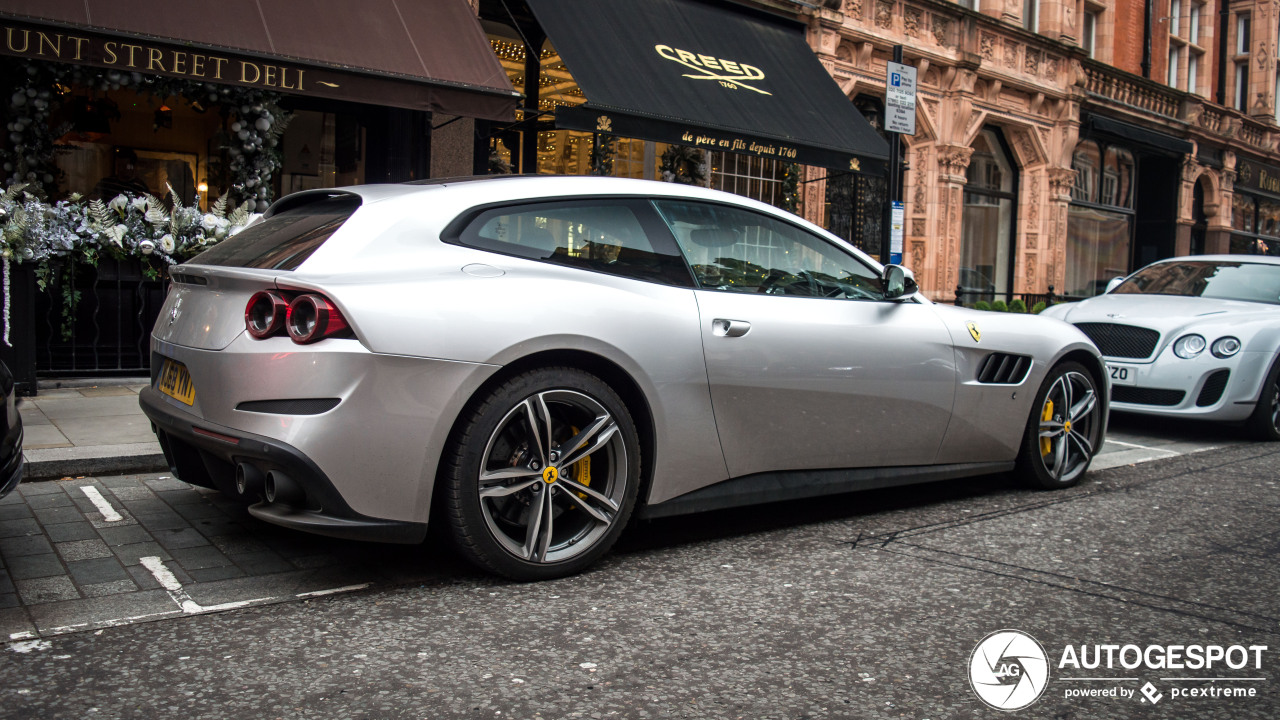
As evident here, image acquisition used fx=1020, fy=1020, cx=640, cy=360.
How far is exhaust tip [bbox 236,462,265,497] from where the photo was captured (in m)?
3.30

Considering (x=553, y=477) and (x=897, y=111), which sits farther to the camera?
(x=897, y=111)

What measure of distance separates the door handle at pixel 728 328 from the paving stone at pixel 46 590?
247 centimetres

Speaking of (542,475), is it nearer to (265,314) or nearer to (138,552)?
(265,314)

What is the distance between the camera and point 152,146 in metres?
10.8

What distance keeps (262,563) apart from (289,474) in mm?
788

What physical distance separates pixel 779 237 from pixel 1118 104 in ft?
60.2

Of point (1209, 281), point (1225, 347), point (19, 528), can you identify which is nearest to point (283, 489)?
point (19, 528)

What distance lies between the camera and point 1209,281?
351 inches

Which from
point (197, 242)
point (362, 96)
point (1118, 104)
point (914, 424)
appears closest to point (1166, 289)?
point (914, 424)

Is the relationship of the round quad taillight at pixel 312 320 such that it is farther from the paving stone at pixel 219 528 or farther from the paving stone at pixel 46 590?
the paving stone at pixel 219 528

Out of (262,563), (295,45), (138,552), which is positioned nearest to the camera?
(262,563)

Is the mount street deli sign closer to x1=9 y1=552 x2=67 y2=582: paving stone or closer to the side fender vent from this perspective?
x1=9 y1=552 x2=67 y2=582: paving stone

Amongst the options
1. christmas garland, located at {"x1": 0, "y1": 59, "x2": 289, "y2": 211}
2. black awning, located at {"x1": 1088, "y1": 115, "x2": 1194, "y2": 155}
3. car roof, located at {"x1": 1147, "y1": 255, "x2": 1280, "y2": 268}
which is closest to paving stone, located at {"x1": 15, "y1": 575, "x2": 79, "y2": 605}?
christmas garland, located at {"x1": 0, "y1": 59, "x2": 289, "y2": 211}

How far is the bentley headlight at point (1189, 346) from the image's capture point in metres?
7.56
